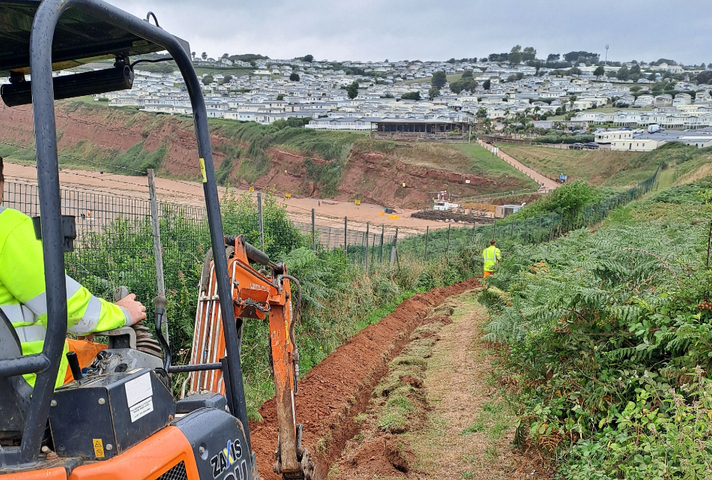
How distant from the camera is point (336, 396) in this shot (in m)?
8.62

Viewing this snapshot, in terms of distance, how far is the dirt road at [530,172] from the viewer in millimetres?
68137

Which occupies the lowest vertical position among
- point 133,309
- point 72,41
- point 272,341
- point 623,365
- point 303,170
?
point 303,170

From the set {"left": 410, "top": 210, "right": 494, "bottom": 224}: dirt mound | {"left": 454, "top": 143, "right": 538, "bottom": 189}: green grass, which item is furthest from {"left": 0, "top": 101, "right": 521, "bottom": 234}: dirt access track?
{"left": 410, "top": 210, "right": 494, "bottom": 224}: dirt mound

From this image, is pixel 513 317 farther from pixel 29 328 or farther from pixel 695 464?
pixel 29 328

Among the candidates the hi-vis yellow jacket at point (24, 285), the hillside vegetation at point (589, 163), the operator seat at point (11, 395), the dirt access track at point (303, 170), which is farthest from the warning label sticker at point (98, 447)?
the hillside vegetation at point (589, 163)

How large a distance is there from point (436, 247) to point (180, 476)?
23115mm

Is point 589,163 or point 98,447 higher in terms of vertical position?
point 98,447

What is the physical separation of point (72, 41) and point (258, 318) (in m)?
2.31

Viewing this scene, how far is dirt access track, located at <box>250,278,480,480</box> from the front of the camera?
6.88 m

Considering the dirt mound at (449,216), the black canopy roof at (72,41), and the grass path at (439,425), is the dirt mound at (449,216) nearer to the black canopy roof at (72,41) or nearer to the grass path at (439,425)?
the grass path at (439,425)

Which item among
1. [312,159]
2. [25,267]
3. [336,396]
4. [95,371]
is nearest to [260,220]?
[336,396]

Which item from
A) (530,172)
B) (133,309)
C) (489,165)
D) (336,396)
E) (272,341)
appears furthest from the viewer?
(530,172)

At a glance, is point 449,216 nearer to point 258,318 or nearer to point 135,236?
point 135,236

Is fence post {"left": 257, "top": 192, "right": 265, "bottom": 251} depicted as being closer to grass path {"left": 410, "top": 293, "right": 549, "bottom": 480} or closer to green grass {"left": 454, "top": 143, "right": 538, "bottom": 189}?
grass path {"left": 410, "top": 293, "right": 549, "bottom": 480}
